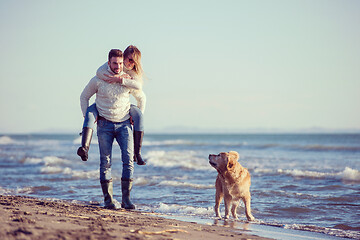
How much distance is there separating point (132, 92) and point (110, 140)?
2.18 ft

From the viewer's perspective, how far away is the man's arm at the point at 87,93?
4805 millimetres

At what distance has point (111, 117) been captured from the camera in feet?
16.0

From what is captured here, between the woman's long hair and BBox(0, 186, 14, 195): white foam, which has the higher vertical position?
the woman's long hair

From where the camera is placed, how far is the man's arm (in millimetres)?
4805

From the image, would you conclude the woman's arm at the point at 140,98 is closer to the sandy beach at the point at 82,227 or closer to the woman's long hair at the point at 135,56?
the woman's long hair at the point at 135,56

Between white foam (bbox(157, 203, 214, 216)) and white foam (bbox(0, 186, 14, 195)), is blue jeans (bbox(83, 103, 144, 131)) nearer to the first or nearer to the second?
white foam (bbox(157, 203, 214, 216))

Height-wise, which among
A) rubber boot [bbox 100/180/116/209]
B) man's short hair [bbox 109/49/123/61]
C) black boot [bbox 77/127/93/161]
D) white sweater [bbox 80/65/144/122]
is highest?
man's short hair [bbox 109/49/123/61]

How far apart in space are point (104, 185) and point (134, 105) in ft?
3.56

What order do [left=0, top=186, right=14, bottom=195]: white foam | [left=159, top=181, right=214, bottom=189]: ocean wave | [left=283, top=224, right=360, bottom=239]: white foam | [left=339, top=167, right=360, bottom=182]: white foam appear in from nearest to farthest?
1. [left=283, top=224, right=360, bottom=239]: white foam
2. [left=0, top=186, right=14, bottom=195]: white foam
3. [left=159, top=181, right=214, bottom=189]: ocean wave
4. [left=339, top=167, right=360, bottom=182]: white foam

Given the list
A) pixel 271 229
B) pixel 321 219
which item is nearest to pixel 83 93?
pixel 271 229

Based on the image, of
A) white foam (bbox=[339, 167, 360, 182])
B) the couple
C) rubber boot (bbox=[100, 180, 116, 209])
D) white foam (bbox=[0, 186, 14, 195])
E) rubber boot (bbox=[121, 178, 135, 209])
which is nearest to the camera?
the couple

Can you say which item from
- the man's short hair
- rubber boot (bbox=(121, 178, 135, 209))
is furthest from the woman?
rubber boot (bbox=(121, 178, 135, 209))

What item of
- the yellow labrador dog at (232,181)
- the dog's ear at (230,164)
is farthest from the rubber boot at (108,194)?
the dog's ear at (230,164)

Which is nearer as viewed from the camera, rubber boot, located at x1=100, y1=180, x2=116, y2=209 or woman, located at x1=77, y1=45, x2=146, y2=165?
woman, located at x1=77, y1=45, x2=146, y2=165
